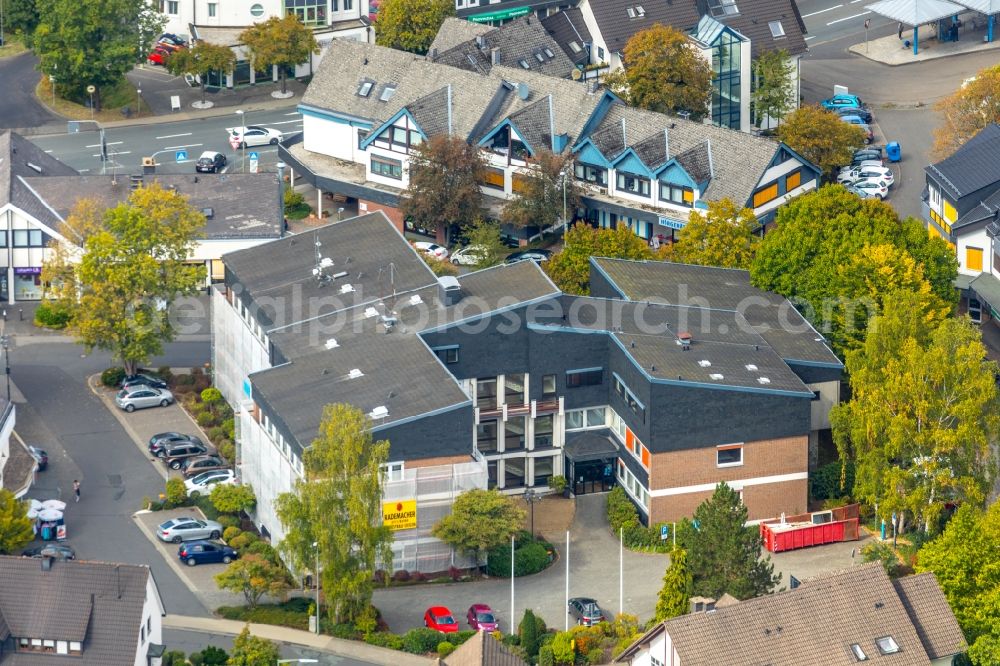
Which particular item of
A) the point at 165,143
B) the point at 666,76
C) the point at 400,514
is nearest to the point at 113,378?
the point at 400,514

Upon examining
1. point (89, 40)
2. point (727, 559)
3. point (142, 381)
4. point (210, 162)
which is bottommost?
point (142, 381)

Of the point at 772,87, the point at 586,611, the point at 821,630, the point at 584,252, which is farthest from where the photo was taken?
the point at 772,87

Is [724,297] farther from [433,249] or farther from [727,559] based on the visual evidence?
[727,559]

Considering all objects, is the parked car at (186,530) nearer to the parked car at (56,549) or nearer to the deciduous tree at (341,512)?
the parked car at (56,549)

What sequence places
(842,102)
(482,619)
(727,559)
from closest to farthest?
(727,559), (482,619), (842,102)

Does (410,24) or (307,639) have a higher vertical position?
(410,24)

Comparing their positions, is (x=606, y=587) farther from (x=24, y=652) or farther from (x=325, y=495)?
(x=24, y=652)
